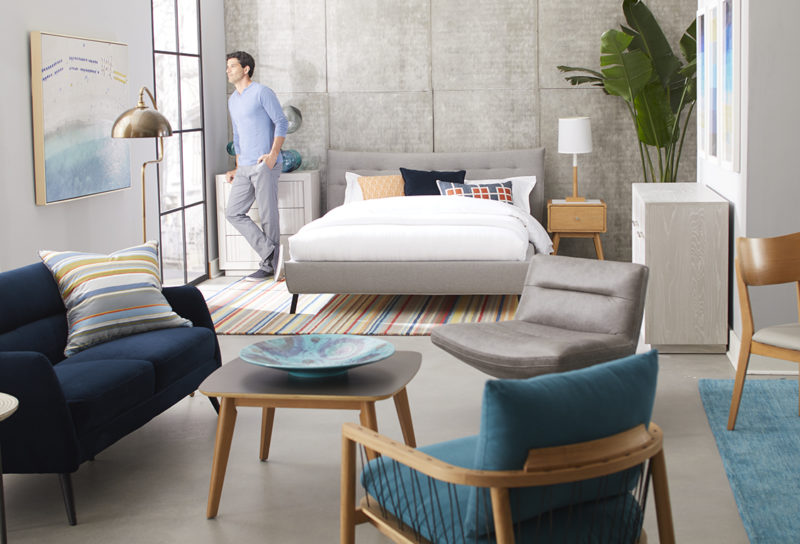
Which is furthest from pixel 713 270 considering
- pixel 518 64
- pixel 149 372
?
pixel 518 64

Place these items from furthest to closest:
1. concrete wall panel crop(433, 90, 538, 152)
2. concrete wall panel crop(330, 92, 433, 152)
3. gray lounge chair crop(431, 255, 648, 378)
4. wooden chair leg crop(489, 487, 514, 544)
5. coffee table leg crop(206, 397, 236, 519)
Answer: concrete wall panel crop(330, 92, 433, 152)
concrete wall panel crop(433, 90, 538, 152)
gray lounge chair crop(431, 255, 648, 378)
coffee table leg crop(206, 397, 236, 519)
wooden chair leg crop(489, 487, 514, 544)

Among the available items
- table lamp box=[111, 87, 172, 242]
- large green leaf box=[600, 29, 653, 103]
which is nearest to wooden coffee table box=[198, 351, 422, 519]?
table lamp box=[111, 87, 172, 242]

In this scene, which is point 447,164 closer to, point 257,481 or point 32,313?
point 32,313

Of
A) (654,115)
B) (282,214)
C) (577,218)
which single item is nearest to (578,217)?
(577,218)

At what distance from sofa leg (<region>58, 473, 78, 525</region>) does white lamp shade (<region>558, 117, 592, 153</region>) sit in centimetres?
516

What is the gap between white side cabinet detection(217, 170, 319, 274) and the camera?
25.0ft

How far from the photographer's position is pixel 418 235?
19.2 feet

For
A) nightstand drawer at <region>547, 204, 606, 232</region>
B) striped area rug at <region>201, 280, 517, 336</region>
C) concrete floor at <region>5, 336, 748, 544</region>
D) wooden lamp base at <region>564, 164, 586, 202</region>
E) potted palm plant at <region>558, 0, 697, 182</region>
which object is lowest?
concrete floor at <region>5, 336, 748, 544</region>

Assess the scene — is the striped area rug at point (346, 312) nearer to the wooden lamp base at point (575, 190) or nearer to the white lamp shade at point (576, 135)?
the wooden lamp base at point (575, 190)

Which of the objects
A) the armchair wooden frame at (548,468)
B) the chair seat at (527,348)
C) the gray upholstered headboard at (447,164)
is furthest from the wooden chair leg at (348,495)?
the gray upholstered headboard at (447,164)

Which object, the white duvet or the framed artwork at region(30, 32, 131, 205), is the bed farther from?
the framed artwork at region(30, 32, 131, 205)

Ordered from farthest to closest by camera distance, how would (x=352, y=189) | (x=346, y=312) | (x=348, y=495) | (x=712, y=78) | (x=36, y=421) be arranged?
1. (x=352, y=189)
2. (x=346, y=312)
3. (x=712, y=78)
4. (x=36, y=421)
5. (x=348, y=495)

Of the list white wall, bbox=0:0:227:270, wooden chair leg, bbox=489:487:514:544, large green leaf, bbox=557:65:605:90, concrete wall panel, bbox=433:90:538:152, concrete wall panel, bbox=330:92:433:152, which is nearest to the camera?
wooden chair leg, bbox=489:487:514:544

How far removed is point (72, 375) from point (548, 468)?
2.00 m
